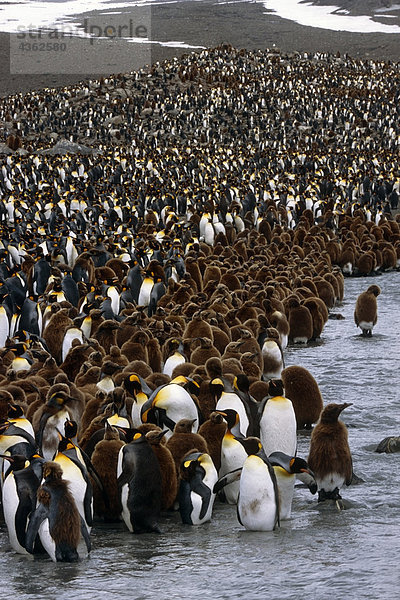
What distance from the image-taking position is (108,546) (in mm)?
5391

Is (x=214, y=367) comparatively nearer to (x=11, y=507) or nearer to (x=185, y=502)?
(x=185, y=502)

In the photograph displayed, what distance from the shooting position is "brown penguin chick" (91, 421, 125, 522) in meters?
5.74

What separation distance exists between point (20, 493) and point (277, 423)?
6.77 ft

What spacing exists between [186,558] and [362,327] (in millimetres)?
7711

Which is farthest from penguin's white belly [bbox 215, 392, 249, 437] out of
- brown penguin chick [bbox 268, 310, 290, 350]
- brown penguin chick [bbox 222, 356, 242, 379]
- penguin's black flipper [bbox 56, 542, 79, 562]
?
brown penguin chick [bbox 268, 310, 290, 350]

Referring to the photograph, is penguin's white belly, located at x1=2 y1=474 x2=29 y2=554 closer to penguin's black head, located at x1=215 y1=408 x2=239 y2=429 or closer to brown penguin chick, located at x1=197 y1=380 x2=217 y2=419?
penguin's black head, located at x1=215 y1=408 x2=239 y2=429

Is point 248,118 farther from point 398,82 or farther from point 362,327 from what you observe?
point 362,327

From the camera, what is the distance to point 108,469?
5746 millimetres

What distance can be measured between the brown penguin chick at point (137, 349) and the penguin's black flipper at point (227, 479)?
114 inches

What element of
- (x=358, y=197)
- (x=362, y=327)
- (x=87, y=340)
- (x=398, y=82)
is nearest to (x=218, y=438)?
(x=87, y=340)

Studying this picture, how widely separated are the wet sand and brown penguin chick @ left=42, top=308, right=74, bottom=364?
45056 millimetres

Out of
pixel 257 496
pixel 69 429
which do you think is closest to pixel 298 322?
pixel 257 496

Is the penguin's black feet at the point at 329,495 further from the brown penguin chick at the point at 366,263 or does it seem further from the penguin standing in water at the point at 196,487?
the brown penguin chick at the point at 366,263

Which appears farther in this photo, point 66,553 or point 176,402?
point 176,402
